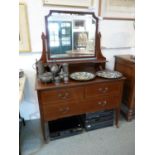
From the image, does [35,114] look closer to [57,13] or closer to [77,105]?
[77,105]

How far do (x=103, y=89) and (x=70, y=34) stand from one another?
83 centimetres

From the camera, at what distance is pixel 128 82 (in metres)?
2.05

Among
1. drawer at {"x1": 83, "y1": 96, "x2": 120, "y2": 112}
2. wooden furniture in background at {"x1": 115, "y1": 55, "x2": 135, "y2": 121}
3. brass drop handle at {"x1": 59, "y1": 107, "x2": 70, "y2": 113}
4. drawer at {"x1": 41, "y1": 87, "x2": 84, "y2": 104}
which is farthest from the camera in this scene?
wooden furniture in background at {"x1": 115, "y1": 55, "x2": 135, "y2": 121}

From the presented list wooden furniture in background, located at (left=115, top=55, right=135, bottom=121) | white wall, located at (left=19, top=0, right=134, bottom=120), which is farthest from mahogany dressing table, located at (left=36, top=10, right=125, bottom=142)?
wooden furniture in background, located at (left=115, top=55, right=135, bottom=121)

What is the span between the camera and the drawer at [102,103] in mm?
1763

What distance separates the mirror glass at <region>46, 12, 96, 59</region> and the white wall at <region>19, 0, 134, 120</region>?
13cm

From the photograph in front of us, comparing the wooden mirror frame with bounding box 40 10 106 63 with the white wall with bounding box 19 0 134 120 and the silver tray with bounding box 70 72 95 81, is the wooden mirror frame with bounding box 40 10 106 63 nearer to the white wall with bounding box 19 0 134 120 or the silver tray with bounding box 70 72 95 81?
the white wall with bounding box 19 0 134 120

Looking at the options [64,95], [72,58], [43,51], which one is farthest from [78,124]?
[43,51]

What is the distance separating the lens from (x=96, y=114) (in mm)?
1912

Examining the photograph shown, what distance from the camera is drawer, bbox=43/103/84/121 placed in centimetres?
161
